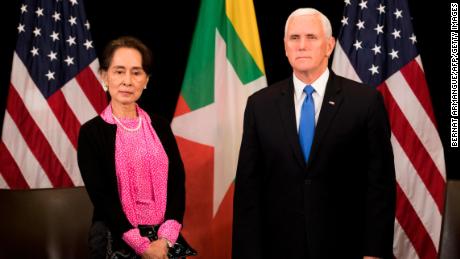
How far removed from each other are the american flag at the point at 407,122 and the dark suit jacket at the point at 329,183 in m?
1.27

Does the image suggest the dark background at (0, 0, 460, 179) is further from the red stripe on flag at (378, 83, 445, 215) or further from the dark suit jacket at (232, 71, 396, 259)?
the dark suit jacket at (232, 71, 396, 259)

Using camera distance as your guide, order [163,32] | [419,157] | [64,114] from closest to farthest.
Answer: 1. [419,157]
2. [64,114]
3. [163,32]

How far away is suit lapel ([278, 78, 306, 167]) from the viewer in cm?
213

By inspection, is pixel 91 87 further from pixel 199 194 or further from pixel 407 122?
pixel 407 122

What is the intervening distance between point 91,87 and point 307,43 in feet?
6.08

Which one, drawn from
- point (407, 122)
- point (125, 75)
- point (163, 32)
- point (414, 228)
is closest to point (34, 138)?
point (163, 32)

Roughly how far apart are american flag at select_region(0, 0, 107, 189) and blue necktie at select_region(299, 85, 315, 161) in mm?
1805

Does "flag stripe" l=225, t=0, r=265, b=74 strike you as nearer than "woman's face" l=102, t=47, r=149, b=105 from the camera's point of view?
No

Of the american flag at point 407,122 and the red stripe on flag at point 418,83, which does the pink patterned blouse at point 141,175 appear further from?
the red stripe on flag at point 418,83

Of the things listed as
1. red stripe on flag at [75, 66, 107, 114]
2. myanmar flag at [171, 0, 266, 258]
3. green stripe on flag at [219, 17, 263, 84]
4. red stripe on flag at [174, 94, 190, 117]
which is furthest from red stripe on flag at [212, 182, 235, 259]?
red stripe on flag at [75, 66, 107, 114]

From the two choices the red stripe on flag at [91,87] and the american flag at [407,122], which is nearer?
the american flag at [407,122]

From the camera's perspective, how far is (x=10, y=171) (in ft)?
11.7

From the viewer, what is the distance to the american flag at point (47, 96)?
11.7 feet

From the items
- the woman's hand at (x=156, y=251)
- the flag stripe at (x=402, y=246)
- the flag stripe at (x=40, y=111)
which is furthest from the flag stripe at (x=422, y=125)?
the flag stripe at (x=40, y=111)
